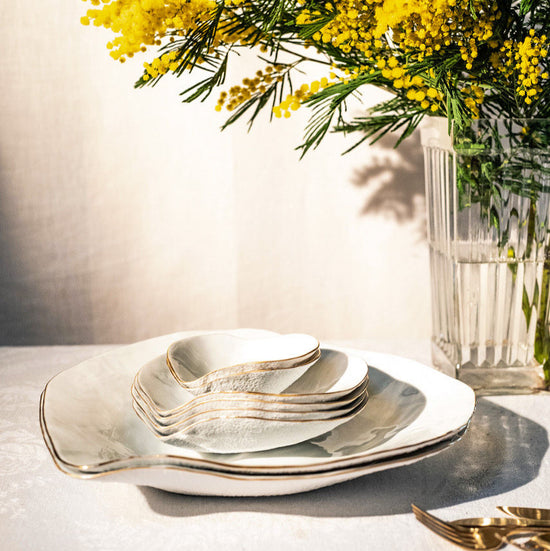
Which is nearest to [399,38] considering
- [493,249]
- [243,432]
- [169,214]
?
[493,249]

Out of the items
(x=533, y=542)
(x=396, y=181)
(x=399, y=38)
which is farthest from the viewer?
(x=396, y=181)

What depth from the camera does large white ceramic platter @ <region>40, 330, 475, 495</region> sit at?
0.36m

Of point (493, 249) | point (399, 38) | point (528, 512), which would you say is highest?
point (399, 38)

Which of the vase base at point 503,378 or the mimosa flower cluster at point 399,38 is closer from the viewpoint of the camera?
the mimosa flower cluster at point 399,38

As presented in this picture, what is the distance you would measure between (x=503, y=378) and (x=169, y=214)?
45cm

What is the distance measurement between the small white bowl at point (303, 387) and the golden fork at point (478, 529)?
0.08 metres

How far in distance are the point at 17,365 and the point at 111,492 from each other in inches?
13.2

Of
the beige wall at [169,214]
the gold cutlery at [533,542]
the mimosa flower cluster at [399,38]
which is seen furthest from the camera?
the beige wall at [169,214]

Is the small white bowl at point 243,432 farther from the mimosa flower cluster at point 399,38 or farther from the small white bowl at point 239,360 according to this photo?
the mimosa flower cluster at point 399,38

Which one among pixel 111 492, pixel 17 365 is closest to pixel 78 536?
pixel 111 492

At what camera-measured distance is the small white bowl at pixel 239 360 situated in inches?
16.3

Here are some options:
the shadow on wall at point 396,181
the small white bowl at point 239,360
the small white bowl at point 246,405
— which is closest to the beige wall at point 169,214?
the shadow on wall at point 396,181

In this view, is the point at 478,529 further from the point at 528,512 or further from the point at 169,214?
the point at 169,214

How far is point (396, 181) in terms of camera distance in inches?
31.8
